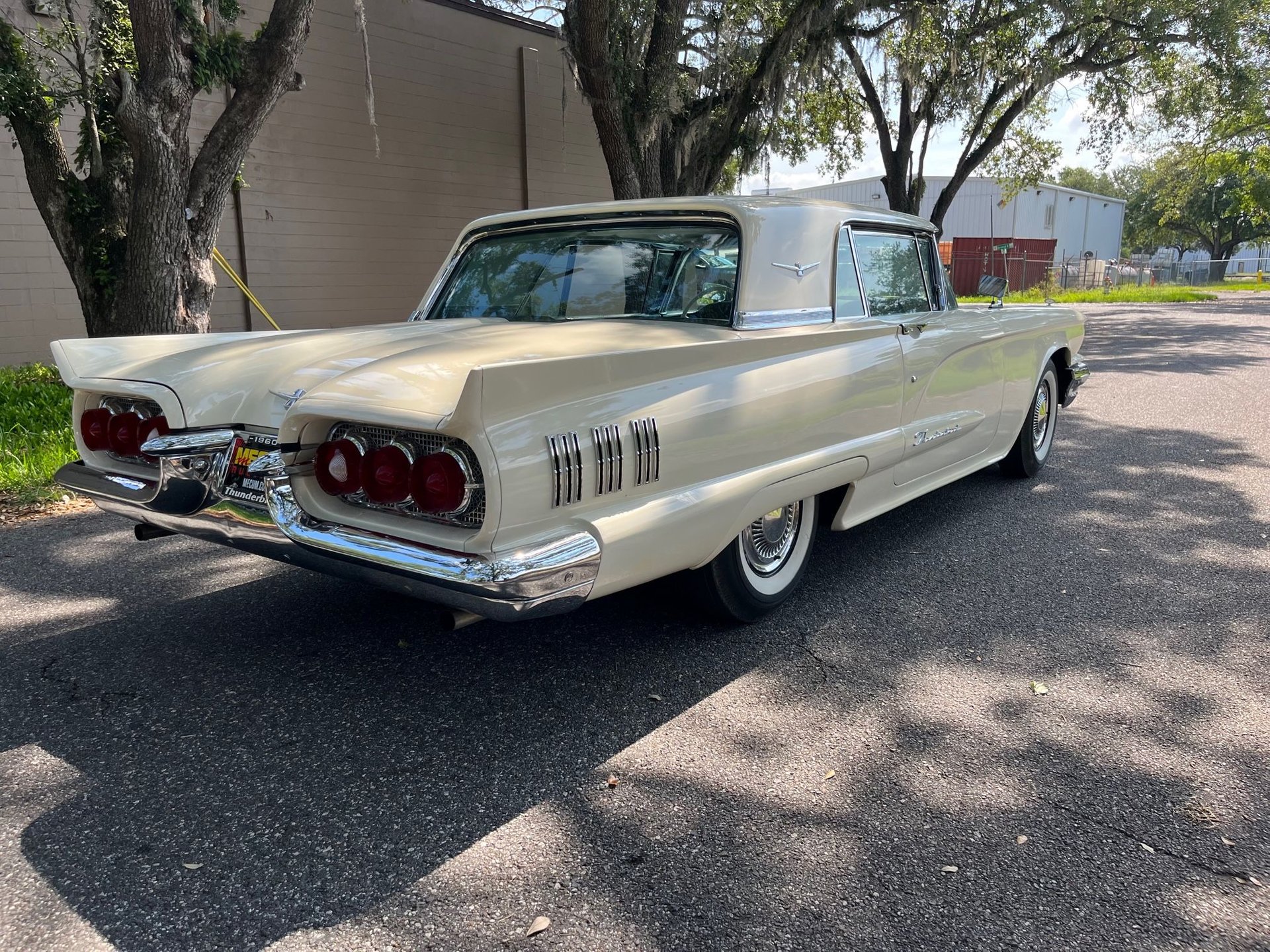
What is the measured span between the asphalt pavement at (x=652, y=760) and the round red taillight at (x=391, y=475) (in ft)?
2.54

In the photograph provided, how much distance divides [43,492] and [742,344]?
4.73m

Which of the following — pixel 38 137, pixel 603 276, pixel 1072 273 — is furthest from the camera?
pixel 1072 273

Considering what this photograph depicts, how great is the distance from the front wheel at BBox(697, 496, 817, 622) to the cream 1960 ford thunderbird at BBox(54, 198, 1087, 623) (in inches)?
0.5

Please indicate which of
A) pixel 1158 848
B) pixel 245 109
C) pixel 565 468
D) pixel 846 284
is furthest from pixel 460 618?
pixel 245 109

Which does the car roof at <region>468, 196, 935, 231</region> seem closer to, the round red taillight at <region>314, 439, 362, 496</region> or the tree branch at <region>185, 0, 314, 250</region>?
the round red taillight at <region>314, 439, 362, 496</region>

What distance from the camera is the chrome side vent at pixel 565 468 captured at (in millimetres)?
2564

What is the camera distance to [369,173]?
13477 mm

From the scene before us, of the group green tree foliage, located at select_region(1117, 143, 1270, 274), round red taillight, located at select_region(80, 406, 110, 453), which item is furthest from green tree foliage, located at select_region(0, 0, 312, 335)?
green tree foliage, located at select_region(1117, 143, 1270, 274)

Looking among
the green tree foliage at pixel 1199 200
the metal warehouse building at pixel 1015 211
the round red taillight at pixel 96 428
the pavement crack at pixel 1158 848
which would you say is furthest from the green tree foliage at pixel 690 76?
the metal warehouse building at pixel 1015 211

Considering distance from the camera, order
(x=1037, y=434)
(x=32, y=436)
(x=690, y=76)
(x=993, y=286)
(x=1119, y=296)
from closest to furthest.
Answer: (x=993, y=286) → (x=1037, y=434) → (x=32, y=436) → (x=690, y=76) → (x=1119, y=296)

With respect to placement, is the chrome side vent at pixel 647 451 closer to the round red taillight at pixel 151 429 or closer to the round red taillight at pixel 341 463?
the round red taillight at pixel 341 463

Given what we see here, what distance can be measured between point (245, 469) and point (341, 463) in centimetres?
38

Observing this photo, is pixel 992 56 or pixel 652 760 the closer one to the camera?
pixel 652 760

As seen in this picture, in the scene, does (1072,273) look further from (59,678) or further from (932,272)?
(59,678)
